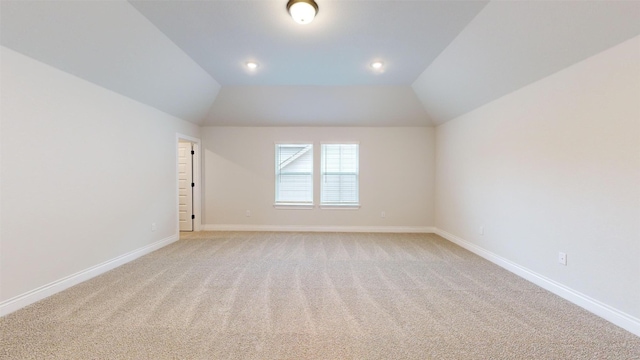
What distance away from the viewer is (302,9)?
236 cm

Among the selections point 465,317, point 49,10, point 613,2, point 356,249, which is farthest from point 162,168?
point 613,2

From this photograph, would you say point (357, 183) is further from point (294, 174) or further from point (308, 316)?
point (308, 316)

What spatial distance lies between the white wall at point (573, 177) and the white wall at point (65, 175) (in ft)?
17.4

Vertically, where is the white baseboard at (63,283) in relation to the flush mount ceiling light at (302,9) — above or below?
below

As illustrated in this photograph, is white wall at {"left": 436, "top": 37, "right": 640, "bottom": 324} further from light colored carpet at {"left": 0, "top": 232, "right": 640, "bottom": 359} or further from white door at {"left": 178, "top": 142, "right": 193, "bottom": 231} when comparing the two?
white door at {"left": 178, "top": 142, "right": 193, "bottom": 231}

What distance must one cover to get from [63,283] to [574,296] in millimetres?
5318

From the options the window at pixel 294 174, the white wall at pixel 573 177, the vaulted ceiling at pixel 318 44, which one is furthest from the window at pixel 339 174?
the white wall at pixel 573 177

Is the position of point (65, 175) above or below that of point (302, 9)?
below

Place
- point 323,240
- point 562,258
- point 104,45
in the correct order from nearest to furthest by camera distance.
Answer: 1. point 562,258
2. point 104,45
3. point 323,240

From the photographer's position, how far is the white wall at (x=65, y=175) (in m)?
2.29

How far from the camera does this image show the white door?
218 inches

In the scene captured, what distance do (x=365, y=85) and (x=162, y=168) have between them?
3.93m

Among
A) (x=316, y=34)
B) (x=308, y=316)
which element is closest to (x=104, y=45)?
(x=316, y=34)

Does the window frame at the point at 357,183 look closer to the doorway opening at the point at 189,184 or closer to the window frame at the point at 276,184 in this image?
the window frame at the point at 276,184
